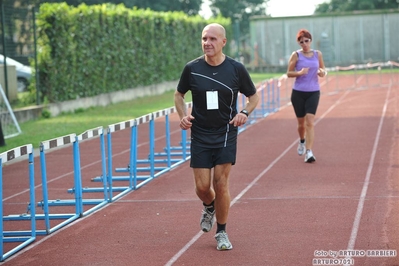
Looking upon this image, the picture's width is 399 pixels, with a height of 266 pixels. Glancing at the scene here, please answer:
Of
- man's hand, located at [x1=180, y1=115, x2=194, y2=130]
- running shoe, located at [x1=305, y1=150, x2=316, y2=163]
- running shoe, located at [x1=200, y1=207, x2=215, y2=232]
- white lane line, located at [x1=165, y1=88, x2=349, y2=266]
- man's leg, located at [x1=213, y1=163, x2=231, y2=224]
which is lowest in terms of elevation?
white lane line, located at [x1=165, y1=88, x2=349, y2=266]

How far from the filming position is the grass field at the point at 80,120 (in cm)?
2067

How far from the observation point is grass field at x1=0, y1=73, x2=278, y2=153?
67.8ft

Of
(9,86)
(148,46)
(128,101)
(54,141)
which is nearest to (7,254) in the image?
(54,141)

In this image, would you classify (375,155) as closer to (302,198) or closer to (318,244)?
(302,198)

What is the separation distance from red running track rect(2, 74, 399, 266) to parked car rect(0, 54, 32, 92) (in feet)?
34.9

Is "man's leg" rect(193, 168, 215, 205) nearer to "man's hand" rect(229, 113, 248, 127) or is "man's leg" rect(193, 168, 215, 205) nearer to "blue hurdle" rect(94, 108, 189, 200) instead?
"man's hand" rect(229, 113, 248, 127)

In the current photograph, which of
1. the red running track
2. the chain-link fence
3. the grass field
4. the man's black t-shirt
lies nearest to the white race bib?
the man's black t-shirt

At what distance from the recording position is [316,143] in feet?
59.4

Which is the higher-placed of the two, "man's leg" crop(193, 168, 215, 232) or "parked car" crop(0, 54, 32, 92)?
"parked car" crop(0, 54, 32, 92)

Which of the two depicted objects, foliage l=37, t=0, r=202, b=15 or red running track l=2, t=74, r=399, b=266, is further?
foliage l=37, t=0, r=202, b=15

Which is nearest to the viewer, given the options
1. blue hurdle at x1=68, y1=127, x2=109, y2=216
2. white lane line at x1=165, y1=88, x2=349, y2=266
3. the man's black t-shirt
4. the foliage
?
white lane line at x1=165, y1=88, x2=349, y2=266

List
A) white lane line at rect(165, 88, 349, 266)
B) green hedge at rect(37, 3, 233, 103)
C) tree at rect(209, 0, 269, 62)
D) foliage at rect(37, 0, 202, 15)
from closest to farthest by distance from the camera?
white lane line at rect(165, 88, 349, 266) < green hedge at rect(37, 3, 233, 103) < foliage at rect(37, 0, 202, 15) < tree at rect(209, 0, 269, 62)

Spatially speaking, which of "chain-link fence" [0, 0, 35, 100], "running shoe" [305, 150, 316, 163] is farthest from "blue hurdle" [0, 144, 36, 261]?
"chain-link fence" [0, 0, 35, 100]

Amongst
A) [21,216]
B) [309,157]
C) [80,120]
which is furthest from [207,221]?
[80,120]
